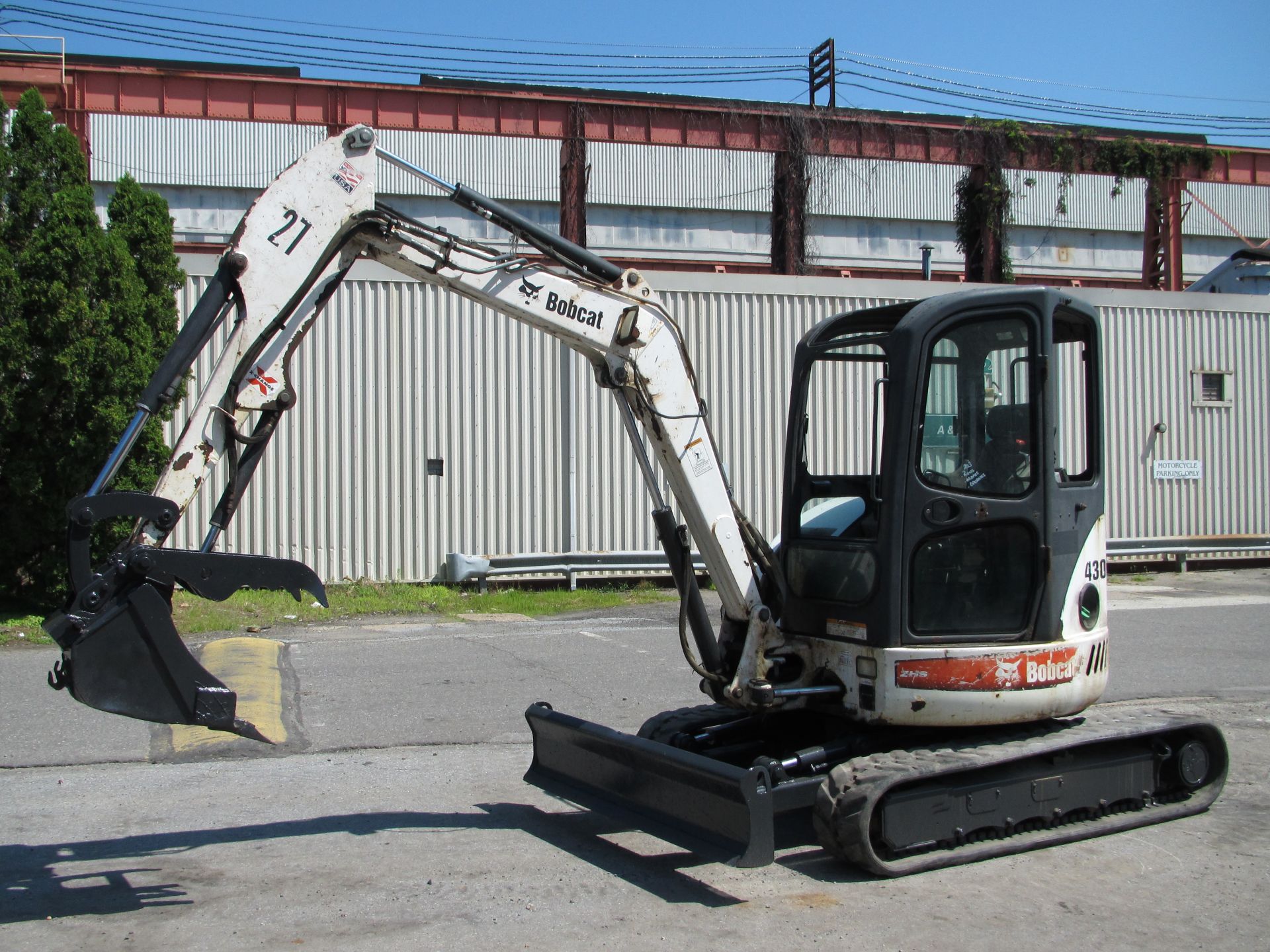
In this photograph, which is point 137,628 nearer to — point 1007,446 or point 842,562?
point 842,562

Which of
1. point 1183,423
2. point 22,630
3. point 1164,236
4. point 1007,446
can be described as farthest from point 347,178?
point 1164,236

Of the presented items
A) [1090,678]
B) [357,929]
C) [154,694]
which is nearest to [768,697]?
[1090,678]

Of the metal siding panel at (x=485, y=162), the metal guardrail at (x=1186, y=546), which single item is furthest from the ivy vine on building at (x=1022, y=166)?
the metal siding panel at (x=485, y=162)

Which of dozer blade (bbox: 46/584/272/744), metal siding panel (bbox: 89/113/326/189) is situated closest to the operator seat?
dozer blade (bbox: 46/584/272/744)

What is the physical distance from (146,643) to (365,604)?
9876 mm

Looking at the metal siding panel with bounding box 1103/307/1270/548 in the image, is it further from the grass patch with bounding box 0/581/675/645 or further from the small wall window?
the grass patch with bounding box 0/581/675/645

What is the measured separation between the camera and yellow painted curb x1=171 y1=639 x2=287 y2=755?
25.6 ft

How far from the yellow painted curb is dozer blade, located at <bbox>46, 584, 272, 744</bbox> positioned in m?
1.88

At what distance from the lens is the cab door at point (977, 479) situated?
18.5 ft

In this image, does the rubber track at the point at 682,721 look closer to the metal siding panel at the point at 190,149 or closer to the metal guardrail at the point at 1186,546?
the metal guardrail at the point at 1186,546

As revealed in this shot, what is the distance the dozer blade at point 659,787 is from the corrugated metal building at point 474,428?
31.0ft

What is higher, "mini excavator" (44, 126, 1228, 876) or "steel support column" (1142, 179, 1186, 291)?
"steel support column" (1142, 179, 1186, 291)

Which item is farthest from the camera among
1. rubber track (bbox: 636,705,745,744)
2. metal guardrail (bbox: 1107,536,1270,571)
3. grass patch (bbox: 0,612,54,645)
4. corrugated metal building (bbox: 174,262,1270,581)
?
metal guardrail (bbox: 1107,536,1270,571)

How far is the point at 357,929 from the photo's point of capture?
15.2 ft
